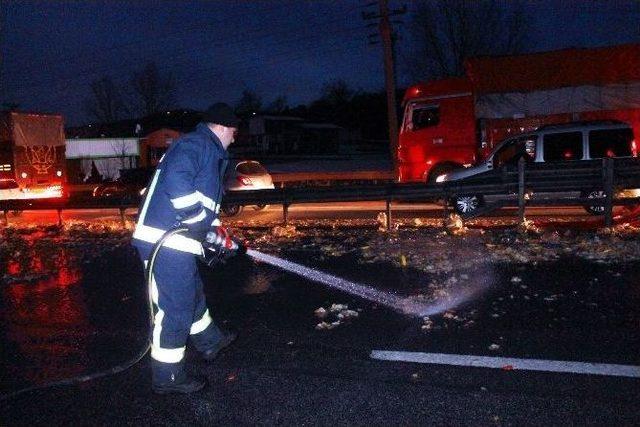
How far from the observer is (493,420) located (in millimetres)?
3725

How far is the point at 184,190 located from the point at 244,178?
12.1 m

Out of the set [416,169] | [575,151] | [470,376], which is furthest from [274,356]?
[416,169]

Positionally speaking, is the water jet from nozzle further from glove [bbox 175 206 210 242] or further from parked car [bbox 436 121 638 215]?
parked car [bbox 436 121 638 215]

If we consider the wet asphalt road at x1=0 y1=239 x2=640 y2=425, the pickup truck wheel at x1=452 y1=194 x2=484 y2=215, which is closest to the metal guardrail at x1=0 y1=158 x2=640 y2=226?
the pickup truck wheel at x1=452 y1=194 x2=484 y2=215

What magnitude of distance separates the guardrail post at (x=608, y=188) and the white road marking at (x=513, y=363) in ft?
19.9

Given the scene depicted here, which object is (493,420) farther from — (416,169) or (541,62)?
(541,62)

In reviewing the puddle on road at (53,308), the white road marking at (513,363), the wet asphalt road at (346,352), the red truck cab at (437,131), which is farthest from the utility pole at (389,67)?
the white road marking at (513,363)

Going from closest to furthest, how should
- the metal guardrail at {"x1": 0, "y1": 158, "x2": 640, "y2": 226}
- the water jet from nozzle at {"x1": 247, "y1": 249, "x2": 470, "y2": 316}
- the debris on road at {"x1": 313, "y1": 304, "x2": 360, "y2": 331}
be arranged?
the debris on road at {"x1": 313, "y1": 304, "x2": 360, "y2": 331} → the water jet from nozzle at {"x1": 247, "y1": 249, "x2": 470, "y2": 316} → the metal guardrail at {"x1": 0, "y1": 158, "x2": 640, "y2": 226}

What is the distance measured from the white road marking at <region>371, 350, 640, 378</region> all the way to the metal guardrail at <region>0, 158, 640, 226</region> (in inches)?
241

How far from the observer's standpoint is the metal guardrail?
10.4 m

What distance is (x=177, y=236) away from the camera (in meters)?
4.30

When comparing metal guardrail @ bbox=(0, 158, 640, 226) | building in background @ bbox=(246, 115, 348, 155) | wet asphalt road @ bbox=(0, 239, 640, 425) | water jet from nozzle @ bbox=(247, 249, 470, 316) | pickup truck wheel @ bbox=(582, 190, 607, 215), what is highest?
building in background @ bbox=(246, 115, 348, 155)

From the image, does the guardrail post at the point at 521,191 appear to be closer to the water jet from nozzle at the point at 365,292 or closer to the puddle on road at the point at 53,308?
the water jet from nozzle at the point at 365,292

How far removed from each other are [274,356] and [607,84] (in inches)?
570
